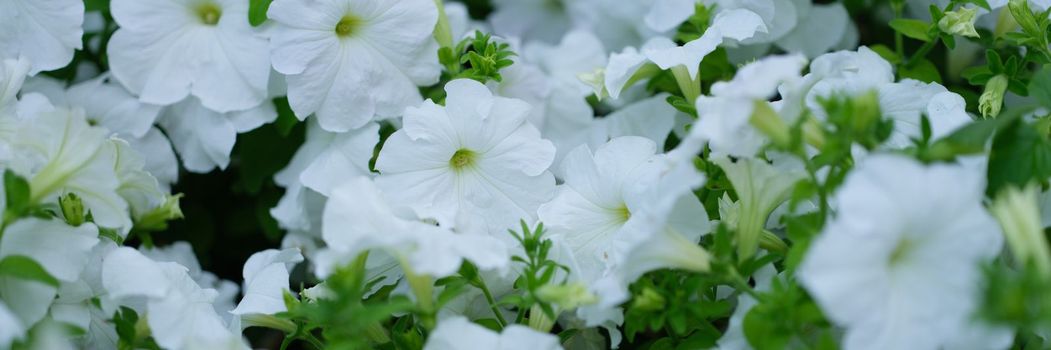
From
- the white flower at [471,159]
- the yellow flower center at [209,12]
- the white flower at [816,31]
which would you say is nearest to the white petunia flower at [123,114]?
the yellow flower center at [209,12]

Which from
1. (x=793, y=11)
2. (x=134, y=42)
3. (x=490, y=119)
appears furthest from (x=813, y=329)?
(x=134, y=42)

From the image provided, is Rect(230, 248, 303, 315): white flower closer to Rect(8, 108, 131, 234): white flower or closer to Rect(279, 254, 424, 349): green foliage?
Rect(279, 254, 424, 349): green foliage

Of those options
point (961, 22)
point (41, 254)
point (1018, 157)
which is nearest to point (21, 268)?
point (41, 254)

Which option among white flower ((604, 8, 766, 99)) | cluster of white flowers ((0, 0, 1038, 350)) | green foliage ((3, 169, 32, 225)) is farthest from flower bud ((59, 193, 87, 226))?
white flower ((604, 8, 766, 99))

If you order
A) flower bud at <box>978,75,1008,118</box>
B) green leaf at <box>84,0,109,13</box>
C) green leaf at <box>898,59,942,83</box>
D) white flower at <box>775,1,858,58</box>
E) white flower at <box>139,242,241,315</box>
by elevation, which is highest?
flower bud at <box>978,75,1008,118</box>

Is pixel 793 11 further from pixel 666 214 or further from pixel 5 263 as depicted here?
pixel 5 263

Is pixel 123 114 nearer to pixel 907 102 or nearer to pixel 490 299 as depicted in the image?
pixel 490 299
